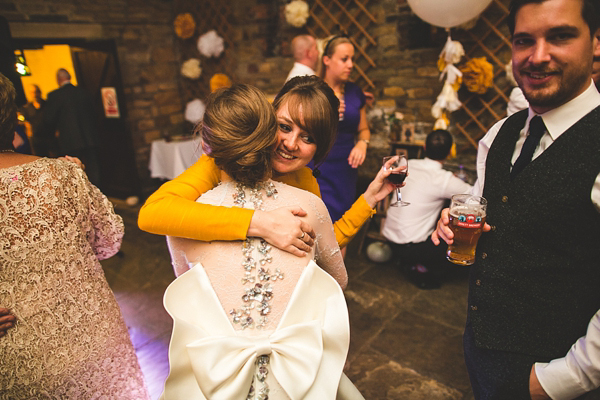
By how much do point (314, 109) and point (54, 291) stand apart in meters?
0.98

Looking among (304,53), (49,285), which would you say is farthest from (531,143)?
(304,53)

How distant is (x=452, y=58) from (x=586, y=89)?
8.01 feet

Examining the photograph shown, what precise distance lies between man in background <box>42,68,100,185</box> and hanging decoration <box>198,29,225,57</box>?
63.5 inches

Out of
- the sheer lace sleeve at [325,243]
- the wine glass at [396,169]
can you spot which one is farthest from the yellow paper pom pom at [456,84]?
the sheer lace sleeve at [325,243]

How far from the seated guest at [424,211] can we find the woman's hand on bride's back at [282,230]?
6.38ft

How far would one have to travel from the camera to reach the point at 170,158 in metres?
4.88

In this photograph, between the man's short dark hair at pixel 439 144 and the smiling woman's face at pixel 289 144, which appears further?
the man's short dark hair at pixel 439 144

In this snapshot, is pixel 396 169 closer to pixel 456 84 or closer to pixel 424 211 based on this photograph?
pixel 424 211

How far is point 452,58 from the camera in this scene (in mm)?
3104

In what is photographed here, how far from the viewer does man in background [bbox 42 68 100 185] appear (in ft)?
13.3

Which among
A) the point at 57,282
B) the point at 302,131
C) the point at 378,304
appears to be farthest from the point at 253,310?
the point at 378,304

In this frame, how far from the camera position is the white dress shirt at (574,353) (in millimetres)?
845

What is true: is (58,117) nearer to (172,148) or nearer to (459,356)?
(172,148)

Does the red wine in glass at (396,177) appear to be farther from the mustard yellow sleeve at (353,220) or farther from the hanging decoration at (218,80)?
the hanging decoration at (218,80)
